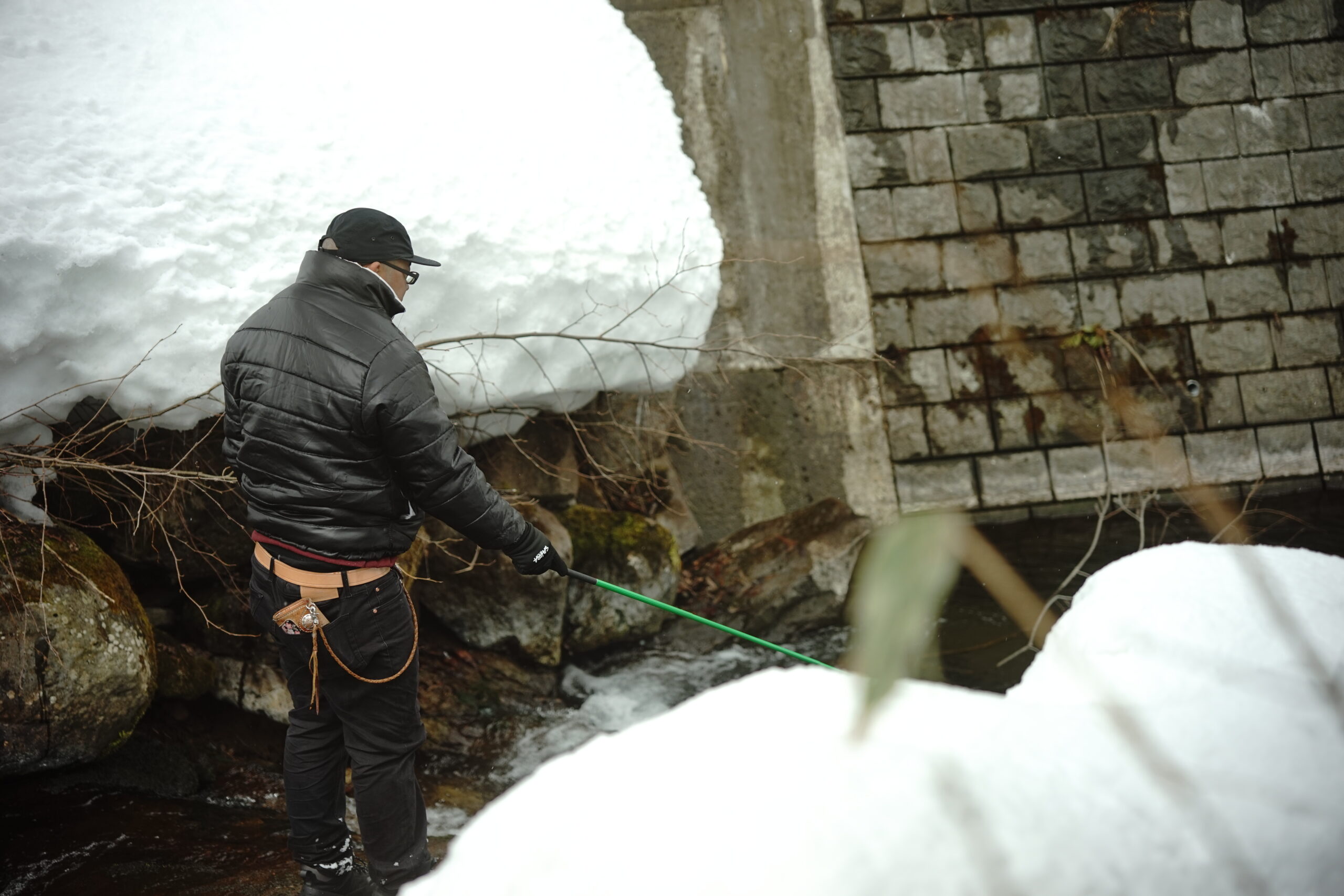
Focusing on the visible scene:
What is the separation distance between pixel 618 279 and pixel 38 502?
2.50 meters

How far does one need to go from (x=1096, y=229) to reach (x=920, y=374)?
58.8 inches

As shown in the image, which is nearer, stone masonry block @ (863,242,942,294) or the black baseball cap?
the black baseball cap

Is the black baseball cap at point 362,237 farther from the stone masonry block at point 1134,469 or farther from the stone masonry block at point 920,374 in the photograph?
the stone masonry block at point 1134,469

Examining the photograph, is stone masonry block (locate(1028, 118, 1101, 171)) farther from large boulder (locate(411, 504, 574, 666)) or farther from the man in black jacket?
the man in black jacket

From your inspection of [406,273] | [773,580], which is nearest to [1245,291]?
[773,580]

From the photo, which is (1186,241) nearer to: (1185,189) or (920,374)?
(1185,189)

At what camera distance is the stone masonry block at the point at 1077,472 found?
5.43 metres

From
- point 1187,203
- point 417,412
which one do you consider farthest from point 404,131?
point 1187,203

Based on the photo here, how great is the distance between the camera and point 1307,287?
17.9ft

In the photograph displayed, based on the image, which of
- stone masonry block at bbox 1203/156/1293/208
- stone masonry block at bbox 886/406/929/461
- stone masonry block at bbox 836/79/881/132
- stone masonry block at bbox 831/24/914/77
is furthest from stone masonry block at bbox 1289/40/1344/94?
stone masonry block at bbox 886/406/929/461

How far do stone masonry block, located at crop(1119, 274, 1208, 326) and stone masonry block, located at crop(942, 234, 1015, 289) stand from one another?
79 cm

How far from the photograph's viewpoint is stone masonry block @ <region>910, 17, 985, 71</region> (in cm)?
530

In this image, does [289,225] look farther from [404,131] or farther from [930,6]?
[930,6]

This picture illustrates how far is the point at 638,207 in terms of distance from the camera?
4219mm
